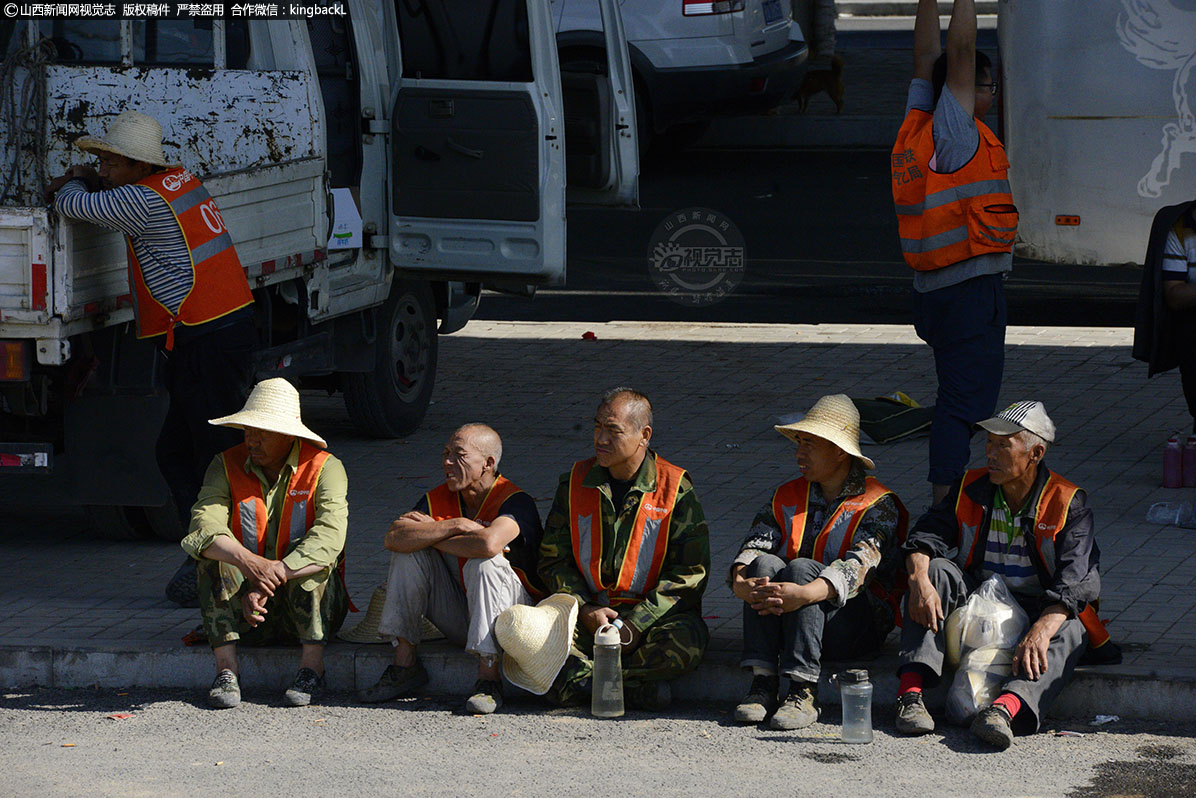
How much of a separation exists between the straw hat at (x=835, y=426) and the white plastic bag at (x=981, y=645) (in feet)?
1.94

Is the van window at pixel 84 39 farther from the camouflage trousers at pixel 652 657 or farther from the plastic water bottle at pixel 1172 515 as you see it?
the plastic water bottle at pixel 1172 515

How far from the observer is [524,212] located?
9281 millimetres

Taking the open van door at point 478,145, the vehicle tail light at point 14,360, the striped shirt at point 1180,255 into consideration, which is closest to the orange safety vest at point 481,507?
the vehicle tail light at point 14,360

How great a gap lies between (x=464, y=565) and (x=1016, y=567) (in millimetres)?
1830

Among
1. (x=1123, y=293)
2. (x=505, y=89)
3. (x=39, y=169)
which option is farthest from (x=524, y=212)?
(x=1123, y=293)

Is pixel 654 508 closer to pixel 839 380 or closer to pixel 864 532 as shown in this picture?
pixel 864 532

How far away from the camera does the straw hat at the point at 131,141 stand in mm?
6914

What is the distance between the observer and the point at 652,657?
6.00 meters

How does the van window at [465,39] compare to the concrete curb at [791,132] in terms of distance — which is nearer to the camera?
the van window at [465,39]

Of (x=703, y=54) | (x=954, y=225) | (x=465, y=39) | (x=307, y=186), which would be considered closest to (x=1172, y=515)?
(x=954, y=225)

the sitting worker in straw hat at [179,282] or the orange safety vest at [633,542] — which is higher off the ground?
the sitting worker in straw hat at [179,282]

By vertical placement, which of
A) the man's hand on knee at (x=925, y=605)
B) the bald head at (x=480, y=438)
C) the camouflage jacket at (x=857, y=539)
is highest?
the bald head at (x=480, y=438)

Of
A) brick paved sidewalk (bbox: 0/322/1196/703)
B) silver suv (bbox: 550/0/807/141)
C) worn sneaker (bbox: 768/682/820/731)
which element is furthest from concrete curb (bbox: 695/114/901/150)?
worn sneaker (bbox: 768/682/820/731)

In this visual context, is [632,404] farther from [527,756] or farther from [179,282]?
[179,282]
